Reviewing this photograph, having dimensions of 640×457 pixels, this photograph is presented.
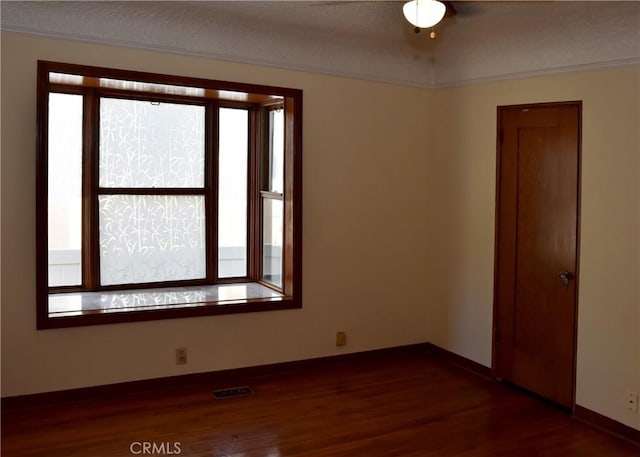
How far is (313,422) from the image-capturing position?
3631 millimetres

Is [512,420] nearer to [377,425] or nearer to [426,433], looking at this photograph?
[426,433]

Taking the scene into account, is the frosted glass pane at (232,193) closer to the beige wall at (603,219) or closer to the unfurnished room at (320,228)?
the unfurnished room at (320,228)

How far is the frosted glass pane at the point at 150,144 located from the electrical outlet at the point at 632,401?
11.0ft

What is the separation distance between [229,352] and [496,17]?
2.83 meters

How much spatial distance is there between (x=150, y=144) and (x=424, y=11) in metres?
2.67

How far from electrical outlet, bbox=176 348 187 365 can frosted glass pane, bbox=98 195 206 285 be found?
0.79 meters

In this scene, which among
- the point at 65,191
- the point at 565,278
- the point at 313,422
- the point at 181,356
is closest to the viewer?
the point at 313,422

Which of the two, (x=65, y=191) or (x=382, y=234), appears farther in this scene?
(x=382, y=234)

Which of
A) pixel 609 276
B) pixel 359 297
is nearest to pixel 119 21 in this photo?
pixel 359 297

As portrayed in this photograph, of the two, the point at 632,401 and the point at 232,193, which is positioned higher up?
the point at 232,193

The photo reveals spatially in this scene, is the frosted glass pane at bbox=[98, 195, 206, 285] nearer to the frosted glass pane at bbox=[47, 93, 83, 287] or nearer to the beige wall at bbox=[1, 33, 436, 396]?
the frosted glass pane at bbox=[47, 93, 83, 287]

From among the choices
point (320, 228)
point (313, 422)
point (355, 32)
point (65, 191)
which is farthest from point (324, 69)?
point (313, 422)

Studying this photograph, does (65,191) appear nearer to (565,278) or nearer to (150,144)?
(150,144)

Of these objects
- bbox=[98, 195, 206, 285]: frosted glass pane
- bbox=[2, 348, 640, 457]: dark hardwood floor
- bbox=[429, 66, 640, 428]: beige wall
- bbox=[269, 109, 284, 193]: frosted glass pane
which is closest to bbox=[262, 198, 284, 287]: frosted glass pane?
bbox=[269, 109, 284, 193]: frosted glass pane
